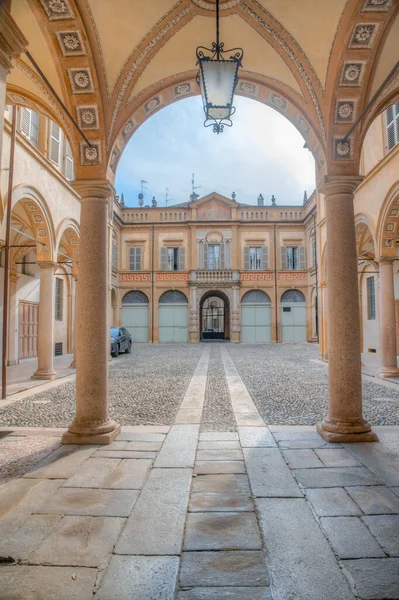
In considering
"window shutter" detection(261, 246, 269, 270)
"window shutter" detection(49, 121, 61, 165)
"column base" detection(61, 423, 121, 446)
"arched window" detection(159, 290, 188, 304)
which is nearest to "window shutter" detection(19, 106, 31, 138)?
"window shutter" detection(49, 121, 61, 165)

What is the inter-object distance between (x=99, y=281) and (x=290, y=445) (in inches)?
116

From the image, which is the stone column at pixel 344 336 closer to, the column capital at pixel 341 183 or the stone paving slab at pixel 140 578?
the column capital at pixel 341 183

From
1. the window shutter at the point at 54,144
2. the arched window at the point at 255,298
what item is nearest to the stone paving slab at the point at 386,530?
the window shutter at the point at 54,144

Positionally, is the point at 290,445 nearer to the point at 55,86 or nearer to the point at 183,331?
the point at 55,86

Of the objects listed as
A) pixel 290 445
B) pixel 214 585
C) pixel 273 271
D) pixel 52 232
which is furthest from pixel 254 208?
pixel 214 585

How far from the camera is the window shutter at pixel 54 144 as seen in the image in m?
12.8

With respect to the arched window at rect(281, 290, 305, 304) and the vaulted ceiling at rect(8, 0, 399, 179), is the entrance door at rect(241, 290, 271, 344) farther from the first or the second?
the vaulted ceiling at rect(8, 0, 399, 179)

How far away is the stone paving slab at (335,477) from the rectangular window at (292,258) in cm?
2662

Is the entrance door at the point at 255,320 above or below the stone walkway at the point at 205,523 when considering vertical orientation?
above

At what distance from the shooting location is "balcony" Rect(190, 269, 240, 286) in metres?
29.3

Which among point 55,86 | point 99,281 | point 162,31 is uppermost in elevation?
point 162,31

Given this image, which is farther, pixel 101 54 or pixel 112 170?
pixel 112 170

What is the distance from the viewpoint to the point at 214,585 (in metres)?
2.16

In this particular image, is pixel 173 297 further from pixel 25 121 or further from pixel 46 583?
A: pixel 46 583
